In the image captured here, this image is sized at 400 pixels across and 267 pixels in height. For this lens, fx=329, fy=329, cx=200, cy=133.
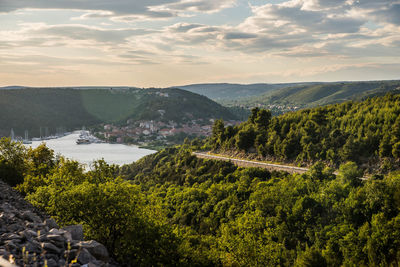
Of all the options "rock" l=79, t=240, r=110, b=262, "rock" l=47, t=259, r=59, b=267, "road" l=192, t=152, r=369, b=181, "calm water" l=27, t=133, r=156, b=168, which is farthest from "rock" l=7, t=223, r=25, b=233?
"calm water" l=27, t=133, r=156, b=168

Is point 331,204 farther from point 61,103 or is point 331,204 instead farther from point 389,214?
point 61,103

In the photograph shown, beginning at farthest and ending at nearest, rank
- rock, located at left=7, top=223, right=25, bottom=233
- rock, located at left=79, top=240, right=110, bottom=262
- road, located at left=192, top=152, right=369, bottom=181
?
road, located at left=192, top=152, right=369, bottom=181, rock, located at left=7, top=223, right=25, bottom=233, rock, located at left=79, top=240, right=110, bottom=262

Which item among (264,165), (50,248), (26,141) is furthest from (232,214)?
(26,141)

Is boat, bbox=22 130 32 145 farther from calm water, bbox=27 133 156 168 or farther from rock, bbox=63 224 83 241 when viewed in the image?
rock, bbox=63 224 83 241

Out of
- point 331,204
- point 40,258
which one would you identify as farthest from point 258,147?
point 40,258

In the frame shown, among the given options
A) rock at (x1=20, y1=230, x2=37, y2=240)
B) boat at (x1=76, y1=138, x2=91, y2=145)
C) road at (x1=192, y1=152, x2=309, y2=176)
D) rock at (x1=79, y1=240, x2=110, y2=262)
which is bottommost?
boat at (x1=76, y1=138, x2=91, y2=145)

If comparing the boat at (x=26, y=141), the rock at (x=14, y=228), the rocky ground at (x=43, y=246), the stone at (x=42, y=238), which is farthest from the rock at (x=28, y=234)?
the boat at (x=26, y=141)

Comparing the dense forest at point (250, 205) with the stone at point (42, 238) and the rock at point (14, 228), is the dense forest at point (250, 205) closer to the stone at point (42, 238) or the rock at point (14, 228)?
the rock at point (14, 228)
